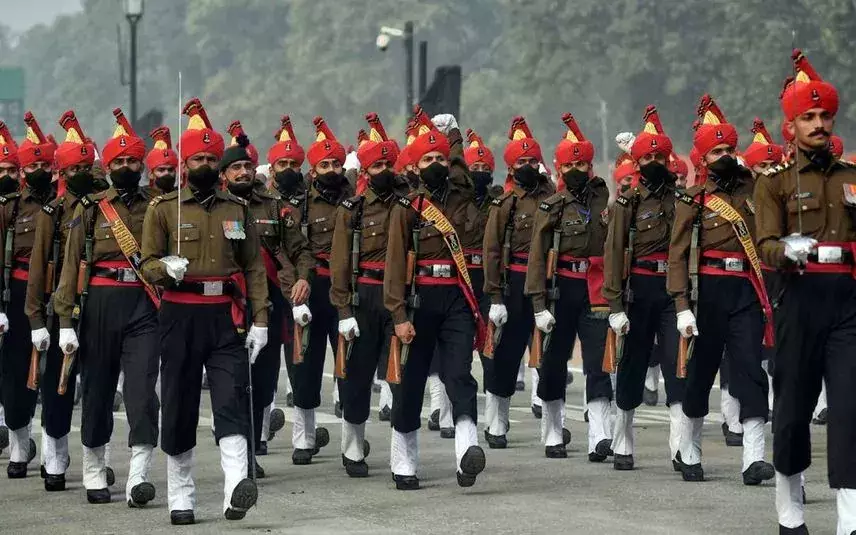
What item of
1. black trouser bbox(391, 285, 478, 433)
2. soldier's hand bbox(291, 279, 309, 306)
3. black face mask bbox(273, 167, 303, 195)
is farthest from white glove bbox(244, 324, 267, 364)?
black face mask bbox(273, 167, 303, 195)

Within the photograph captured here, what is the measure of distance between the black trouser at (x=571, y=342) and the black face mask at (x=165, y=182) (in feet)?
11.3

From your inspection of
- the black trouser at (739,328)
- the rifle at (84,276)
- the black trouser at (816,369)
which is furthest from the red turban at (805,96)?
the rifle at (84,276)

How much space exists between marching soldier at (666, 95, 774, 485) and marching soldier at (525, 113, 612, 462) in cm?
177

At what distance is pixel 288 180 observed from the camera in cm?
1770

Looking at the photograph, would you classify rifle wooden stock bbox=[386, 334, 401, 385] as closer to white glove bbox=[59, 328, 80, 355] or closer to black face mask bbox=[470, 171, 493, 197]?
white glove bbox=[59, 328, 80, 355]

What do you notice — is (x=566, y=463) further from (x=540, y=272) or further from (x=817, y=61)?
(x=817, y=61)

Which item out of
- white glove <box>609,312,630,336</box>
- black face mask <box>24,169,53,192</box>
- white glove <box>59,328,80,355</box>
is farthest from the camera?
black face mask <box>24,169,53,192</box>

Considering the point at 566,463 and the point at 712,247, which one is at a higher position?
the point at 712,247

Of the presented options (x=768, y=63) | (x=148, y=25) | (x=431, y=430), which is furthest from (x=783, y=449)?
(x=148, y=25)

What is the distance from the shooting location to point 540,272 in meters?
16.5

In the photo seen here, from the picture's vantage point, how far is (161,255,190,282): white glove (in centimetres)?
1299

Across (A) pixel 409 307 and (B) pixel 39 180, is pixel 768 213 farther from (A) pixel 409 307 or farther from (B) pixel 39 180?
(B) pixel 39 180

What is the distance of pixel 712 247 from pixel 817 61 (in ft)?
158

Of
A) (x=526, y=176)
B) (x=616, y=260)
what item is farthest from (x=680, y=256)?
(x=526, y=176)
